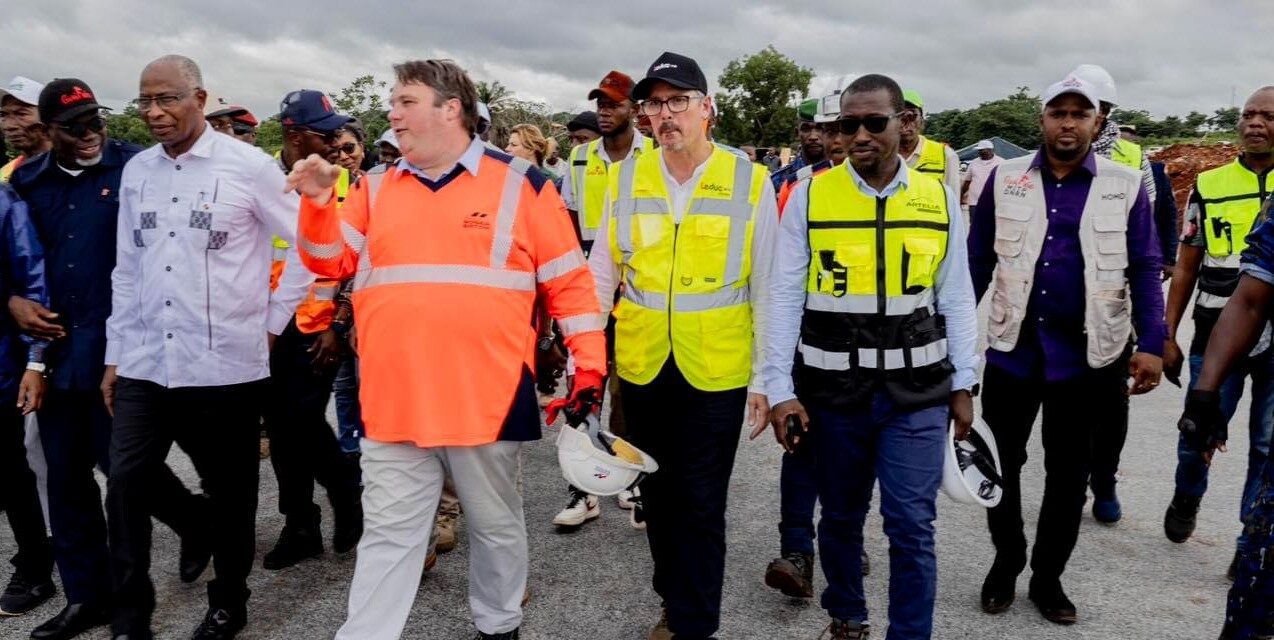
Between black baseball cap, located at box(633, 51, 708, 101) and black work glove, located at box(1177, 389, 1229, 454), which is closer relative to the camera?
black work glove, located at box(1177, 389, 1229, 454)

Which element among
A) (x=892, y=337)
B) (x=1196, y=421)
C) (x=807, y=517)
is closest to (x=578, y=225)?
(x=807, y=517)

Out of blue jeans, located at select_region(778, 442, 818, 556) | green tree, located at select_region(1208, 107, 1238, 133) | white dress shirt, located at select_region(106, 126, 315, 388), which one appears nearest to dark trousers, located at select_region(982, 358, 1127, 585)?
blue jeans, located at select_region(778, 442, 818, 556)

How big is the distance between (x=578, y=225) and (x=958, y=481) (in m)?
3.15

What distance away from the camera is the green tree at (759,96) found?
7244 centimetres

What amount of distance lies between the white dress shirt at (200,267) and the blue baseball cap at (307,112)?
992 mm

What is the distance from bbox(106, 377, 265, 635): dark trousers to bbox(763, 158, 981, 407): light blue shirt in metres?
2.12

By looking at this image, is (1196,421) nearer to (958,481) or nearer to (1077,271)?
(958,481)

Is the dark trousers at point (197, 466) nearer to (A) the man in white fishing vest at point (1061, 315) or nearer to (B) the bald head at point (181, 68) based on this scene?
(B) the bald head at point (181, 68)

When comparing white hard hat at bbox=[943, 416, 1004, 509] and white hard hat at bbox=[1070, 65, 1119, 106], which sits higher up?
white hard hat at bbox=[1070, 65, 1119, 106]

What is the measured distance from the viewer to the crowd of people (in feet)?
9.64

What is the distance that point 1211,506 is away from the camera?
4980mm

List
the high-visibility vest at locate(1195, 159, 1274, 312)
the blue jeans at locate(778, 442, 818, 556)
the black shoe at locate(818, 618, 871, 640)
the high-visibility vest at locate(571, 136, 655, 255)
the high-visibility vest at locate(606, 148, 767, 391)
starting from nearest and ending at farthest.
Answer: the high-visibility vest at locate(606, 148, 767, 391) < the black shoe at locate(818, 618, 871, 640) < the blue jeans at locate(778, 442, 818, 556) < the high-visibility vest at locate(1195, 159, 1274, 312) < the high-visibility vest at locate(571, 136, 655, 255)

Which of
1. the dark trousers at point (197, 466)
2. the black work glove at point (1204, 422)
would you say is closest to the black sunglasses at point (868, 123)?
the black work glove at point (1204, 422)

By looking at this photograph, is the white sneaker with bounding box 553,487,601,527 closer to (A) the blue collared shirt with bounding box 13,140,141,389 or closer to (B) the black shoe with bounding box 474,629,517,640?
(B) the black shoe with bounding box 474,629,517,640
